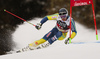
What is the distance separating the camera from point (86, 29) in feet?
30.2

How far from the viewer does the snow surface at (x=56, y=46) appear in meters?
2.28

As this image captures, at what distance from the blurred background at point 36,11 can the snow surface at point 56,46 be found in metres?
0.59

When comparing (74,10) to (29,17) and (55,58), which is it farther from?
(55,58)

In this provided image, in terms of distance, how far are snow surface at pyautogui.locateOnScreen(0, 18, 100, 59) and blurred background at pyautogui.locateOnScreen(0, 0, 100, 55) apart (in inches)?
23.3

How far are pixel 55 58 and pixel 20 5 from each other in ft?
30.7

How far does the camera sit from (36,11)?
11312mm

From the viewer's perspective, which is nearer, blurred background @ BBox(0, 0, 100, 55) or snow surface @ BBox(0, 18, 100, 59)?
snow surface @ BBox(0, 18, 100, 59)

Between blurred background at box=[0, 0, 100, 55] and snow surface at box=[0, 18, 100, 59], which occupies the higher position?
blurred background at box=[0, 0, 100, 55]

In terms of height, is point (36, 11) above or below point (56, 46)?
above

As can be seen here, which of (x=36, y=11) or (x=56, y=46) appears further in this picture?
(x=36, y=11)

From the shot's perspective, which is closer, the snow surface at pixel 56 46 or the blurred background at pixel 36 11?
the snow surface at pixel 56 46

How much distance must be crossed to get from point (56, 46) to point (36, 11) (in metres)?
8.21

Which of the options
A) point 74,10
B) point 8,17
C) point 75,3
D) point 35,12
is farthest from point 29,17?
point 75,3

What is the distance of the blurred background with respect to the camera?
371 inches
